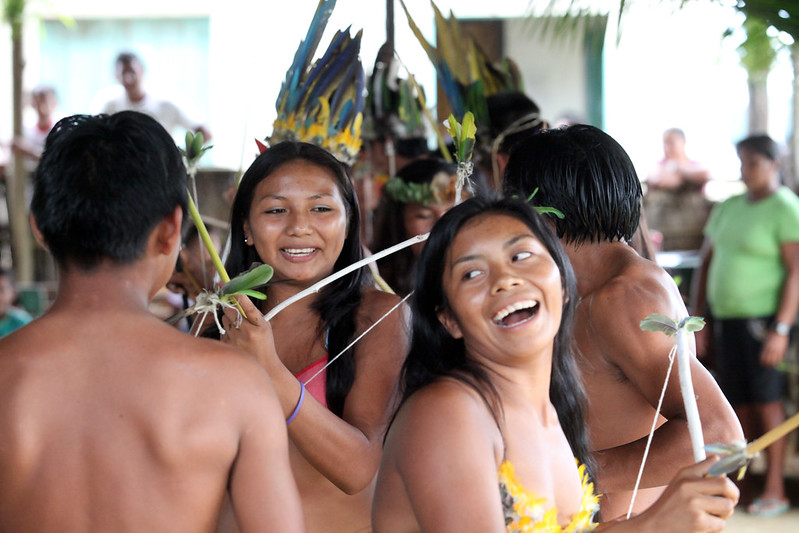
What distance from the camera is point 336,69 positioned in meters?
3.05

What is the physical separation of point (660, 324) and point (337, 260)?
3.15 ft

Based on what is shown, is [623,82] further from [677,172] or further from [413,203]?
[413,203]

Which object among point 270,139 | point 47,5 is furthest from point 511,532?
point 47,5

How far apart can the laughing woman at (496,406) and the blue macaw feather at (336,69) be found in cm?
133

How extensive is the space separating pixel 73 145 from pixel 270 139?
160cm

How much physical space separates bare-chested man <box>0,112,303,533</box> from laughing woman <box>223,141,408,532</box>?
1.34 feet

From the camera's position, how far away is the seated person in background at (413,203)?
3.53 m

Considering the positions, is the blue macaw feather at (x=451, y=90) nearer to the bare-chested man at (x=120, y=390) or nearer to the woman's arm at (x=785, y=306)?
the bare-chested man at (x=120, y=390)

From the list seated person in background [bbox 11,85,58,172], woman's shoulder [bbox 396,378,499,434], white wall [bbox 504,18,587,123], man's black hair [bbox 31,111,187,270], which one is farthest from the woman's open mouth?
white wall [bbox 504,18,587,123]

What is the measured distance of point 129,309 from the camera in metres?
1.47

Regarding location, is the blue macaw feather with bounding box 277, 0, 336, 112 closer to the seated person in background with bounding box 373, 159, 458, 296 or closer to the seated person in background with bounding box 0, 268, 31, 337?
the seated person in background with bounding box 373, 159, 458, 296

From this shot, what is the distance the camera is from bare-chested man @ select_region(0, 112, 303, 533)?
4.60ft

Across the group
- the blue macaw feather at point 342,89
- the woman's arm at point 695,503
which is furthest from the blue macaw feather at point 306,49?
the woman's arm at point 695,503

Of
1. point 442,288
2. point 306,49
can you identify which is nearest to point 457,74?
point 306,49
